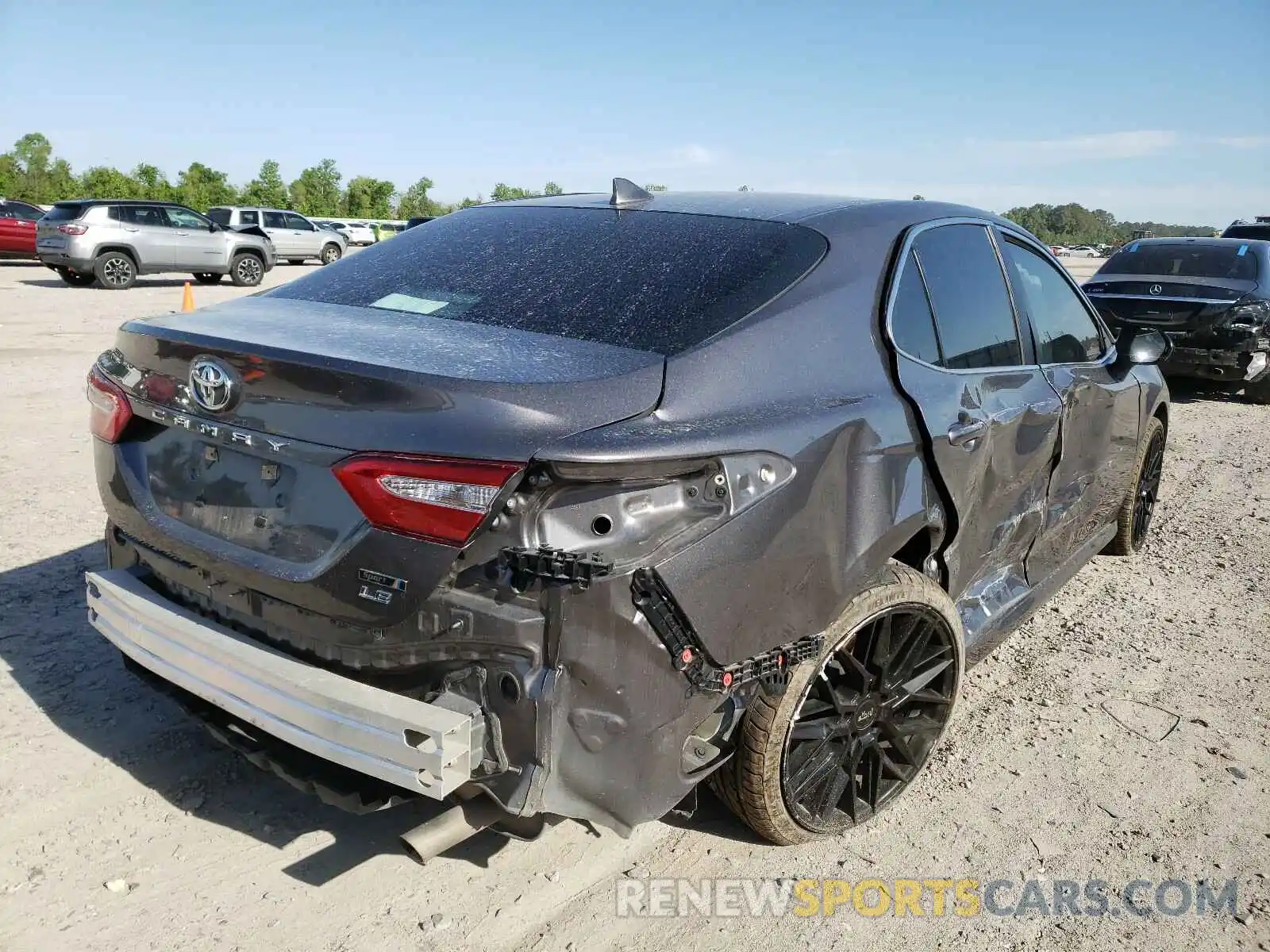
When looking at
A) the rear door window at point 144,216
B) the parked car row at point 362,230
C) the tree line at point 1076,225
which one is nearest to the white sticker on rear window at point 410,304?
the rear door window at point 144,216

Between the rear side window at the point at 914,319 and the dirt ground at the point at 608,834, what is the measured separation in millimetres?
1397

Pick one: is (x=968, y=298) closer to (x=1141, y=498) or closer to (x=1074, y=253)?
(x=1141, y=498)

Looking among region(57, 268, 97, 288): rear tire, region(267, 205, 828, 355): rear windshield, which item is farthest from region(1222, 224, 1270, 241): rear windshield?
region(57, 268, 97, 288): rear tire

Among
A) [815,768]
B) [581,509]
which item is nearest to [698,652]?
[581,509]

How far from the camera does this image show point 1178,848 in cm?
292

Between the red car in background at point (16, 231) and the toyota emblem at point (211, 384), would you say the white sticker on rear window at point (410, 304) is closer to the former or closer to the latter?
the toyota emblem at point (211, 384)

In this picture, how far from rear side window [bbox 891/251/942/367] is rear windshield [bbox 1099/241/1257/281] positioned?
29.7ft

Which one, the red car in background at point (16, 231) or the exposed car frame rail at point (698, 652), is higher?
the exposed car frame rail at point (698, 652)

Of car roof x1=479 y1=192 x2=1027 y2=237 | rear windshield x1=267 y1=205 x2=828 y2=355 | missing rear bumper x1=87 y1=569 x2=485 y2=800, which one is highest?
car roof x1=479 y1=192 x2=1027 y2=237

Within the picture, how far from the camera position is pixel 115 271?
18594 mm

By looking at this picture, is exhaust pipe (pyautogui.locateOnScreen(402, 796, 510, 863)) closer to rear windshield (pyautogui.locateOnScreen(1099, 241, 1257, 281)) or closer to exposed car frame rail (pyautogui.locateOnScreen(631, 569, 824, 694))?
exposed car frame rail (pyautogui.locateOnScreen(631, 569, 824, 694))

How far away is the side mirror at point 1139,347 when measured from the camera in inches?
171

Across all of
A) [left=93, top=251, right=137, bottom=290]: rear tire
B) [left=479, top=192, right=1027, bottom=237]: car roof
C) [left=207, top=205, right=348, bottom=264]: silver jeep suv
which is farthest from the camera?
[left=207, top=205, right=348, bottom=264]: silver jeep suv

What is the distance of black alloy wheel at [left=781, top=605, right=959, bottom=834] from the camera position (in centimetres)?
275
